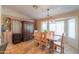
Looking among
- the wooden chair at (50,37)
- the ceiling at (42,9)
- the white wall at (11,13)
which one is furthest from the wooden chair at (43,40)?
the white wall at (11,13)

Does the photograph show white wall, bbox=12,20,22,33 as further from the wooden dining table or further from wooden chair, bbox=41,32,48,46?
the wooden dining table

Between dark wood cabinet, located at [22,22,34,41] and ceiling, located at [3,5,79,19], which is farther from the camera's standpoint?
dark wood cabinet, located at [22,22,34,41]

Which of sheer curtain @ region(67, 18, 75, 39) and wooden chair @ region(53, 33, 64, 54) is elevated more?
sheer curtain @ region(67, 18, 75, 39)

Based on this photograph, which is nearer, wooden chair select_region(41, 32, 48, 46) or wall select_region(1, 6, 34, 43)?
wall select_region(1, 6, 34, 43)

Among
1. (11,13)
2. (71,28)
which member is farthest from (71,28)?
(11,13)

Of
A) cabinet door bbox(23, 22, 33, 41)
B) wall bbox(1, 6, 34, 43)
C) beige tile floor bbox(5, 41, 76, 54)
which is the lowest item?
beige tile floor bbox(5, 41, 76, 54)

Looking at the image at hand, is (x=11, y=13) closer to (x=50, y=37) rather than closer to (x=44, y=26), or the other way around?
(x=44, y=26)

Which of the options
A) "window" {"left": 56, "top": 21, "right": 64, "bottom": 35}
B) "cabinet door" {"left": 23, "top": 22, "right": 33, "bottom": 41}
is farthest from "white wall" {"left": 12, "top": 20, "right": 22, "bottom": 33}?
"window" {"left": 56, "top": 21, "right": 64, "bottom": 35}

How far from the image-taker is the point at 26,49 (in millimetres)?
1701

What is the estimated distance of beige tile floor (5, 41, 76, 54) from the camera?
165 centimetres

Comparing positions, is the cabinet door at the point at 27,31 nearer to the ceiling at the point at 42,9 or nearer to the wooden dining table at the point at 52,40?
the ceiling at the point at 42,9

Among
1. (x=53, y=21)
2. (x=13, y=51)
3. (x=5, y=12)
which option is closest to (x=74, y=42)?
(x=53, y=21)

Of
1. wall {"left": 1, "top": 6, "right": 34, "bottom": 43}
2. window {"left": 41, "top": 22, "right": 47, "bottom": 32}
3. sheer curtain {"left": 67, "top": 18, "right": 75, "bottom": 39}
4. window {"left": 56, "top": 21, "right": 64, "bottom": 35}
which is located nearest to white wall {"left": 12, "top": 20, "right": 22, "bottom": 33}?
wall {"left": 1, "top": 6, "right": 34, "bottom": 43}

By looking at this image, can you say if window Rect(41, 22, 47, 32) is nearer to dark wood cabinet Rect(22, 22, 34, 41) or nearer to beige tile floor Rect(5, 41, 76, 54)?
dark wood cabinet Rect(22, 22, 34, 41)
